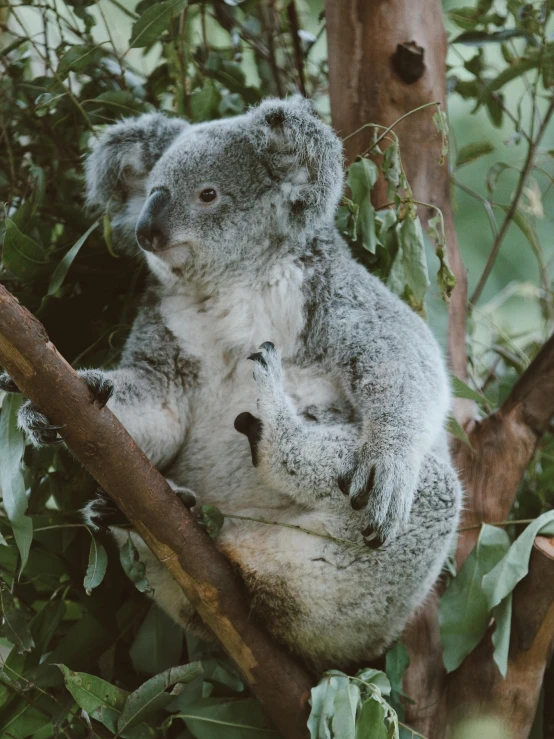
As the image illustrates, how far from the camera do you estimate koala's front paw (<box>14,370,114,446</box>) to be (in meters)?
1.80

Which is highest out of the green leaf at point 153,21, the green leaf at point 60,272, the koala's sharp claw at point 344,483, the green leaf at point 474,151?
the green leaf at point 153,21

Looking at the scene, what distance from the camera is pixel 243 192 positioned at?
2.38 meters

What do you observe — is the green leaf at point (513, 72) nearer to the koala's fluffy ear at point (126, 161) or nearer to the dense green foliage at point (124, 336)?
the dense green foliage at point (124, 336)

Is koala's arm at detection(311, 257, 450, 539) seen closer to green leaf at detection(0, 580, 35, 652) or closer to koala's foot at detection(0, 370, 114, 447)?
koala's foot at detection(0, 370, 114, 447)

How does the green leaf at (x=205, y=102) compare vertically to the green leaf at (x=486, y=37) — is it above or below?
above

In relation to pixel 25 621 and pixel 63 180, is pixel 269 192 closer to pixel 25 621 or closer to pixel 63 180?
pixel 63 180

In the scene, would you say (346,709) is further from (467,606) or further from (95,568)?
(95,568)

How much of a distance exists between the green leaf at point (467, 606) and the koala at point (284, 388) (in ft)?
0.58

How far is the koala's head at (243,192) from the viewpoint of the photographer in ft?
7.56

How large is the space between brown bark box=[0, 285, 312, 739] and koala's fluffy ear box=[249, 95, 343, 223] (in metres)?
0.93

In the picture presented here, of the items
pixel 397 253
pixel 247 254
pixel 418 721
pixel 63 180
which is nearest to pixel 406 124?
pixel 397 253

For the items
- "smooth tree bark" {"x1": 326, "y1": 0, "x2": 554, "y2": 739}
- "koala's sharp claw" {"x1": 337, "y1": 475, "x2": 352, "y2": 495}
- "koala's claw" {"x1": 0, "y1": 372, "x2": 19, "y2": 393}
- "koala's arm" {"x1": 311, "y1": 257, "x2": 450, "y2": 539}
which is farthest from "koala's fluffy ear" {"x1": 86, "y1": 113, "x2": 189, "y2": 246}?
"koala's sharp claw" {"x1": 337, "y1": 475, "x2": 352, "y2": 495}

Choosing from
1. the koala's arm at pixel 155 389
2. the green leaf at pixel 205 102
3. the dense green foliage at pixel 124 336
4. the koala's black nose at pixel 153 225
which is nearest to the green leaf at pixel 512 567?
the dense green foliage at pixel 124 336

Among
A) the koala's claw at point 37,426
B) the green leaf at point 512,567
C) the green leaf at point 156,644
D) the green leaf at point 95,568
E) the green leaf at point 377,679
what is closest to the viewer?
the koala's claw at point 37,426
